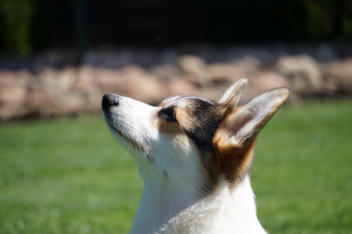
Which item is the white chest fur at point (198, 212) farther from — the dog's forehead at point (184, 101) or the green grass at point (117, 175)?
the green grass at point (117, 175)

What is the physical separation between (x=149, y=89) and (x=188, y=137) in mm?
8855

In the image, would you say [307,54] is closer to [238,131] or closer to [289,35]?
[289,35]

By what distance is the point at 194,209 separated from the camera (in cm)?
333

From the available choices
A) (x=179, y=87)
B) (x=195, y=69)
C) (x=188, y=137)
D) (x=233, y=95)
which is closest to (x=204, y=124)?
(x=188, y=137)

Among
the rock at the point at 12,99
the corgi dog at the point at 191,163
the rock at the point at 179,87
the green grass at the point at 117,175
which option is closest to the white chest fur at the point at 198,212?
the corgi dog at the point at 191,163

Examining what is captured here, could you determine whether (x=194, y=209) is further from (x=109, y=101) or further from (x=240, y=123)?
(x=109, y=101)

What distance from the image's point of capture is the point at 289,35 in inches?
656

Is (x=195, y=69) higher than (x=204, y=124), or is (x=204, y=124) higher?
(x=204, y=124)

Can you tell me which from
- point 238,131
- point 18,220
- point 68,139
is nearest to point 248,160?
point 238,131

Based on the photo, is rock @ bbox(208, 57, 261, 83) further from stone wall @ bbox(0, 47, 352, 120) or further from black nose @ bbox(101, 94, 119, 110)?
black nose @ bbox(101, 94, 119, 110)

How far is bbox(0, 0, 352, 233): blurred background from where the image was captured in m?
6.32

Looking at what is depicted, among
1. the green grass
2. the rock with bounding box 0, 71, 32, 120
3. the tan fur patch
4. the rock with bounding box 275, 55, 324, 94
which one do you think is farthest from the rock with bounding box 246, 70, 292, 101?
the tan fur patch

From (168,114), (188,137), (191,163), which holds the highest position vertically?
(168,114)

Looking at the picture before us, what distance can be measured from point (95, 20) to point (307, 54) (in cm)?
740
